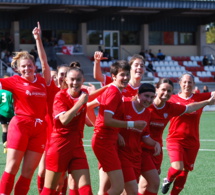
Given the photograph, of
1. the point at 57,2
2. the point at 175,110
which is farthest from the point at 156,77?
the point at 175,110

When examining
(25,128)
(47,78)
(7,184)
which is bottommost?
(7,184)

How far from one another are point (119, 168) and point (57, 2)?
26.9 meters

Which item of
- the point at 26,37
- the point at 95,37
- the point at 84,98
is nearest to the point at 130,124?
the point at 84,98

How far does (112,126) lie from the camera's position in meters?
6.06

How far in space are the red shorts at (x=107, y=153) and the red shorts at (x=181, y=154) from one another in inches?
70.5

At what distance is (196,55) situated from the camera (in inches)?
1624

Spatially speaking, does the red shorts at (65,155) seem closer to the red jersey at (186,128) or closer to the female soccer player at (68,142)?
the female soccer player at (68,142)

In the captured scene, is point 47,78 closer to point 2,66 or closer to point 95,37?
point 2,66

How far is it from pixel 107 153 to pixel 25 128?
1079mm

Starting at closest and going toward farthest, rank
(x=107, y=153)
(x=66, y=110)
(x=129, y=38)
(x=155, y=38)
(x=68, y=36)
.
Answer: (x=66, y=110), (x=107, y=153), (x=68, y=36), (x=129, y=38), (x=155, y=38)

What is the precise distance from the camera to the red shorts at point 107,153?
6.12 meters

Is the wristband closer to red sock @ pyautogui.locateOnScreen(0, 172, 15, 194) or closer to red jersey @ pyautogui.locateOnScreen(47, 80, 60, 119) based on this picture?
red jersey @ pyautogui.locateOnScreen(47, 80, 60, 119)

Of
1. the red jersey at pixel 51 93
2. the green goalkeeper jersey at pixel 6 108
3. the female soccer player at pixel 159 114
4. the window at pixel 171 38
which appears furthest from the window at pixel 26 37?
the female soccer player at pixel 159 114

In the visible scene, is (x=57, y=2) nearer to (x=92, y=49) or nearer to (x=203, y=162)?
(x=92, y=49)
